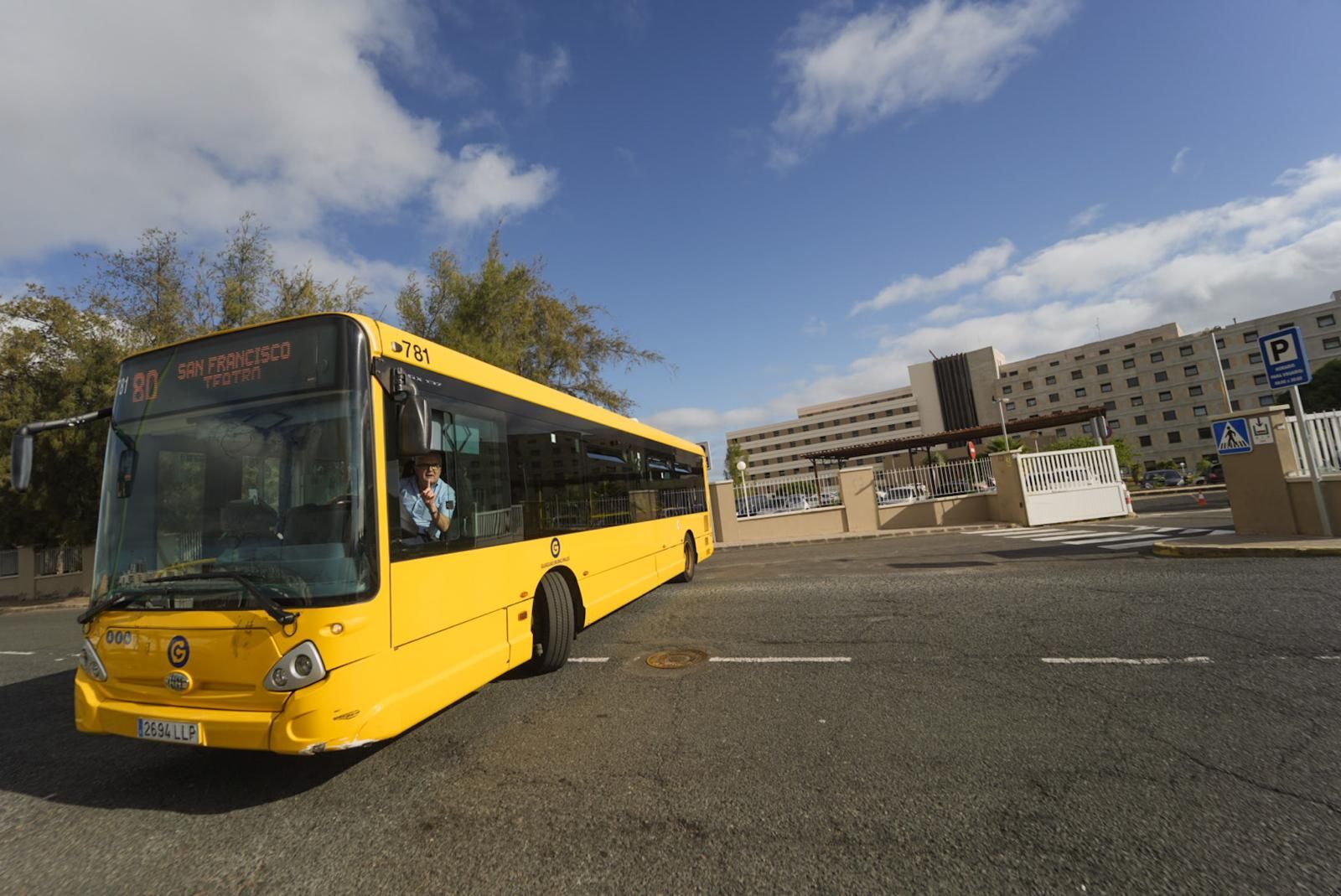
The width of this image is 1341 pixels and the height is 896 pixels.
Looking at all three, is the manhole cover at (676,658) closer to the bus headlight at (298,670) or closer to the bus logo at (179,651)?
the bus headlight at (298,670)

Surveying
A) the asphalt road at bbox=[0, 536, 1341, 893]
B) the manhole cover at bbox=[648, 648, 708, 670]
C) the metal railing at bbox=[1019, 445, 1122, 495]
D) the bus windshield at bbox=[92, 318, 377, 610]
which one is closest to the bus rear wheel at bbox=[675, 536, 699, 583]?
the manhole cover at bbox=[648, 648, 708, 670]

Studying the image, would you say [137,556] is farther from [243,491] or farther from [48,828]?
[48,828]

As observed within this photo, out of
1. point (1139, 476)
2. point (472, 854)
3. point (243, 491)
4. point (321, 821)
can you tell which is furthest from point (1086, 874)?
point (1139, 476)

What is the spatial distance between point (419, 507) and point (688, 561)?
731cm

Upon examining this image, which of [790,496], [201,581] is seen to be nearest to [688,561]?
[201,581]

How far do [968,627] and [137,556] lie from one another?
6959 millimetres

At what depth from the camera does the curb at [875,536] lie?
18094 millimetres

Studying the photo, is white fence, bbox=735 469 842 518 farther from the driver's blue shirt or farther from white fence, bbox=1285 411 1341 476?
the driver's blue shirt

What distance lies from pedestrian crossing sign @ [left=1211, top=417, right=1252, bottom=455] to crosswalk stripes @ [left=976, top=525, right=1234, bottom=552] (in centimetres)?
169

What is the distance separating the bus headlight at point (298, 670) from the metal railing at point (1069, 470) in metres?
19.5

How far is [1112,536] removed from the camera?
12812mm

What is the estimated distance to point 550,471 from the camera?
5.76 metres

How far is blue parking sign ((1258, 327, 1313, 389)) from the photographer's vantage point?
8805mm

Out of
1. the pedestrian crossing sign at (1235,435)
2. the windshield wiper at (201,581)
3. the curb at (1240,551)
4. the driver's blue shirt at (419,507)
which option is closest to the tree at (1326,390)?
the pedestrian crossing sign at (1235,435)
